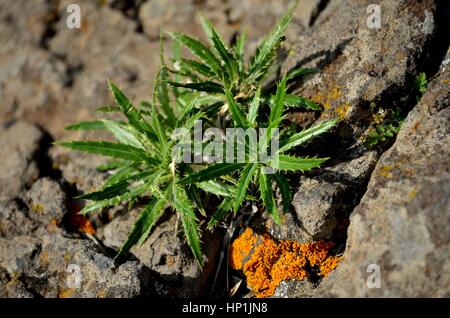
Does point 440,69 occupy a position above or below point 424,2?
below

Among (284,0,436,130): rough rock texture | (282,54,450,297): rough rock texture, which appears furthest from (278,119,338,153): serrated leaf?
(282,54,450,297): rough rock texture

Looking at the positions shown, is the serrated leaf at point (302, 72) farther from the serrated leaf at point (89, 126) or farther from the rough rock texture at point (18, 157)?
the rough rock texture at point (18, 157)

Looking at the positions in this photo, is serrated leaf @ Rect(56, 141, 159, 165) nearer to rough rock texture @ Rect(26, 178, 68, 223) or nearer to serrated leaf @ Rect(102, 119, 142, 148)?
serrated leaf @ Rect(102, 119, 142, 148)

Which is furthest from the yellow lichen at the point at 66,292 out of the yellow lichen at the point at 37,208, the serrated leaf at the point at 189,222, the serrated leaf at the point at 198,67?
the serrated leaf at the point at 198,67

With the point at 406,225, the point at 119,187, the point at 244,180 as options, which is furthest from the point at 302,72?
the point at 119,187

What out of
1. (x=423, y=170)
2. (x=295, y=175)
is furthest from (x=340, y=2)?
(x=423, y=170)

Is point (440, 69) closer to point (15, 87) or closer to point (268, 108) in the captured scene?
point (268, 108)
